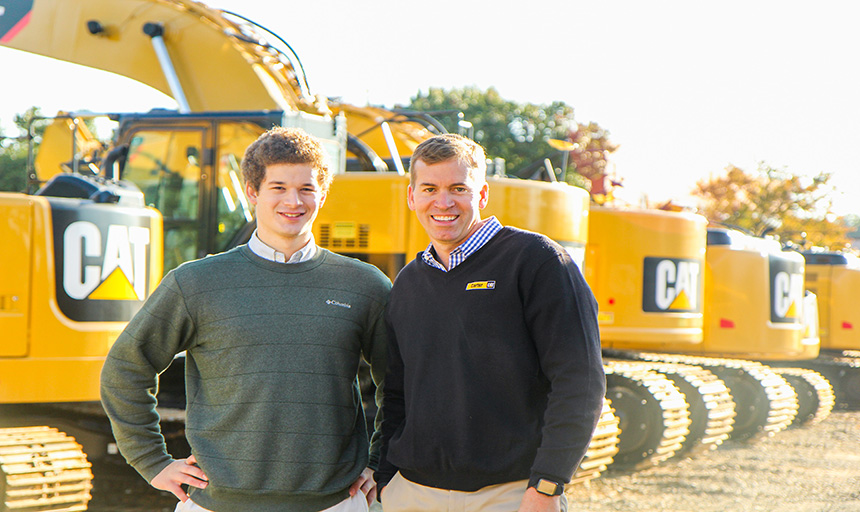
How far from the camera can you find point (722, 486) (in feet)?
25.3

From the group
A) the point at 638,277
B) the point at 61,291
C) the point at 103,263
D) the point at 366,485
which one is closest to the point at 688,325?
the point at 638,277

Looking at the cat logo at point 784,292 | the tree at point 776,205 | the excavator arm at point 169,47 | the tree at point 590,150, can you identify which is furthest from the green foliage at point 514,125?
the excavator arm at point 169,47

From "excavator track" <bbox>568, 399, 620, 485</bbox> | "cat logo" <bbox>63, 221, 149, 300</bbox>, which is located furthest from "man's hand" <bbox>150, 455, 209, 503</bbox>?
"excavator track" <bbox>568, 399, 620, 485</bbox>

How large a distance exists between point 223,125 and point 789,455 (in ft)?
21.7

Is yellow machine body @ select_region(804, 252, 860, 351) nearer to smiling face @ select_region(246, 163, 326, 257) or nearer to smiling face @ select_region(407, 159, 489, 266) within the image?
smiling face @ select_region(407, 159, 489, 266)

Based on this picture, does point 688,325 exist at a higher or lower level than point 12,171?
lower

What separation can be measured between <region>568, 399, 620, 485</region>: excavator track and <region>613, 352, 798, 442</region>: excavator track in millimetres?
2993

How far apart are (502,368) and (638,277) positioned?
21.8ft

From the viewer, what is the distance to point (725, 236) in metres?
10.8

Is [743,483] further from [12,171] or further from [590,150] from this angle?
[12,171]

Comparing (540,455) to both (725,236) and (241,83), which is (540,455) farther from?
(725,236)

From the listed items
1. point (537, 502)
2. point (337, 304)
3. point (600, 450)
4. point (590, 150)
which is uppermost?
point (590, 150)

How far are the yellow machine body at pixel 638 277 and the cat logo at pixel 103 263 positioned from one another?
474cm

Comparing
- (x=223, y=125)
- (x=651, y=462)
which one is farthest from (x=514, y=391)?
(x=651, y=462)
